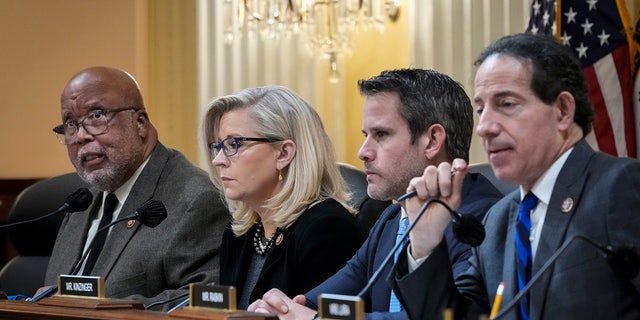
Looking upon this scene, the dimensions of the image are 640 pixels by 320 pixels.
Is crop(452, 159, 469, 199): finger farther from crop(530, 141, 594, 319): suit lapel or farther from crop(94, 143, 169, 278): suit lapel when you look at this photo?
crop(94, 143, 169, 278): suit lapel

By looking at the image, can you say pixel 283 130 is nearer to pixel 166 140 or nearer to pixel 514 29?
pixel 514 29

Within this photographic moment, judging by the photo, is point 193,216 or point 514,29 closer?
point 193,216

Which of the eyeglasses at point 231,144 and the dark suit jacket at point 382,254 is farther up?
the eyeglasses at point 231,144

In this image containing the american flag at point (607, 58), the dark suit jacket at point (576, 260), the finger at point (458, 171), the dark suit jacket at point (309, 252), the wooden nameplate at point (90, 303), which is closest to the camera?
the dark suit jacket at point (576, 260)

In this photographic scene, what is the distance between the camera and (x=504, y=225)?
8.10 ft

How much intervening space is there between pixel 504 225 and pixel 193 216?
148cm

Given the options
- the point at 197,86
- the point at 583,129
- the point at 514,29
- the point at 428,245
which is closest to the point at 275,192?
the point at 428,245

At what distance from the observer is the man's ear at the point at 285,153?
3408 millimetres

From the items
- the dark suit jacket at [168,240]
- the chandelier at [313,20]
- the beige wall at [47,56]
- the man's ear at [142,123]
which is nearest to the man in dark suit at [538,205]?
the dark suit jacket at [168,240]

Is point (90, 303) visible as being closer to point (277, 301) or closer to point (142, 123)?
point (277, 301)

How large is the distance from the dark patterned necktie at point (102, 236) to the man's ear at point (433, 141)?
124cm

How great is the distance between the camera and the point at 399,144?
2.96 meters

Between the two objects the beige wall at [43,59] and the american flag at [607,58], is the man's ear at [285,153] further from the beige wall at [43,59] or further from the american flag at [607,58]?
the beige wall at [43,59]

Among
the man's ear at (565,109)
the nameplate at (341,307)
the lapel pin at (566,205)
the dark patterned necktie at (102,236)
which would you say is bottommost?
the dark patterned necktie at (102,236)
